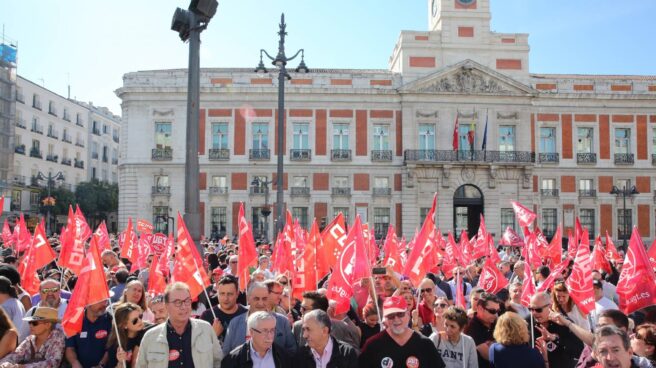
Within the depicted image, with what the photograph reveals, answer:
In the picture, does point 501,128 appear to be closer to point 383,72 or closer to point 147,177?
point 383,72

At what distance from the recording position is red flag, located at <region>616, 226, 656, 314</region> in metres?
7.62

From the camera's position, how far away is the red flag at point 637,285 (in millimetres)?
7621

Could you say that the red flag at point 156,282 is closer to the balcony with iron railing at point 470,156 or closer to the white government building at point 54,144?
the balcony with iron railing at point 470,156

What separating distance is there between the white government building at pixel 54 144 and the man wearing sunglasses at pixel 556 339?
42.9 meters

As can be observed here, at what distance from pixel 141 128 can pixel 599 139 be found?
30029 mm

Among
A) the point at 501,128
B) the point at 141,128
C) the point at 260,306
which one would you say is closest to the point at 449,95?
the point at 501,128

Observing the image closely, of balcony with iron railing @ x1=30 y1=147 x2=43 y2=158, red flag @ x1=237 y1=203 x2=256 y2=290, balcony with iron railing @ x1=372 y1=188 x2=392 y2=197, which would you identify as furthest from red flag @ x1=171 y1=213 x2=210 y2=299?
balcony with iron railing @ x1=30 y1=147 x2=43 y2=158

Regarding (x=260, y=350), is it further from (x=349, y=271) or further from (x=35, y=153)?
(x=35, y=153)

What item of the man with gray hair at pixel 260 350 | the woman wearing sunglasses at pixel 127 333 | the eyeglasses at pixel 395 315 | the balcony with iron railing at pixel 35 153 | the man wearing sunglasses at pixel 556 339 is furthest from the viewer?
the balcony with iron railing at pixel 35 153

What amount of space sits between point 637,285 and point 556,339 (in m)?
2.21

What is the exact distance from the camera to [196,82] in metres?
9.52

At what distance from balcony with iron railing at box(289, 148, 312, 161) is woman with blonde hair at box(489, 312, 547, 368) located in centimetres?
3417

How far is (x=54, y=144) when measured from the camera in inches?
2184

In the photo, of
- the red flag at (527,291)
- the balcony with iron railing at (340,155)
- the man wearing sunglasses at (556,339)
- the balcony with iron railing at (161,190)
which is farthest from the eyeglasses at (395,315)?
the balcony with iron railing at (161,190)
